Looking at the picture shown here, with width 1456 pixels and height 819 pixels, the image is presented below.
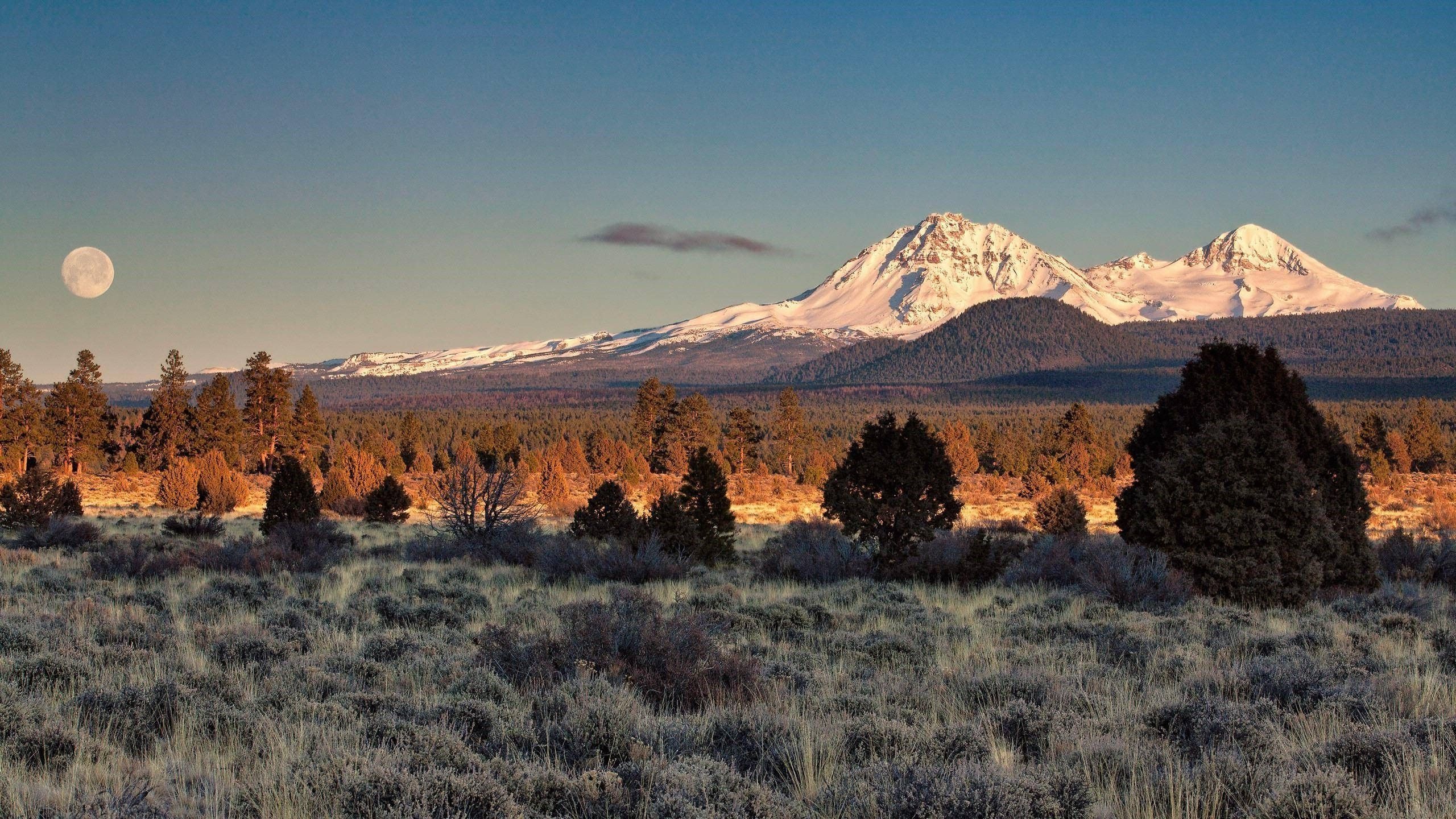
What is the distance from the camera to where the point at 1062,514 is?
29.2 metres

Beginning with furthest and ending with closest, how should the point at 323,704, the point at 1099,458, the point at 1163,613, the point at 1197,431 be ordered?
the point at 1099,458 < the point at 1197,431 < the point at 1163,613 < the point at 323,704

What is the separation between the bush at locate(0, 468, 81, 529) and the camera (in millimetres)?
23234

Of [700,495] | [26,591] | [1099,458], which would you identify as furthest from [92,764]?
[1099,458]

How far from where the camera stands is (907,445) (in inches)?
656

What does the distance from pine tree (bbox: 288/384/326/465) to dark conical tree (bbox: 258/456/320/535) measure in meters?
37.6

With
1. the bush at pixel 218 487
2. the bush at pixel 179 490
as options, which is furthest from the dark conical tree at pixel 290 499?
the bush at pixel 179 490

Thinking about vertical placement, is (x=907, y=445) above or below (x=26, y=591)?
above

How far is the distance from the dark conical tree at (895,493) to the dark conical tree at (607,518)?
17.2ft

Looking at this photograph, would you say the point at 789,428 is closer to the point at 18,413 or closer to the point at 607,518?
the point at 18,413

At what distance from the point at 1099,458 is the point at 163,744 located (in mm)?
70307

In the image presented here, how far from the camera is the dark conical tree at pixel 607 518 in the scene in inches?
819

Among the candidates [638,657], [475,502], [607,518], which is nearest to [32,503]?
[475,502]

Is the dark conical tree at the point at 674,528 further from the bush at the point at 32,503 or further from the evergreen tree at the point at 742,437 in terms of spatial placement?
the evergreen tree at the point at 742,437

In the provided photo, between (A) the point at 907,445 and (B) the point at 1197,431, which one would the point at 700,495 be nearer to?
(A) the point at 907,445
